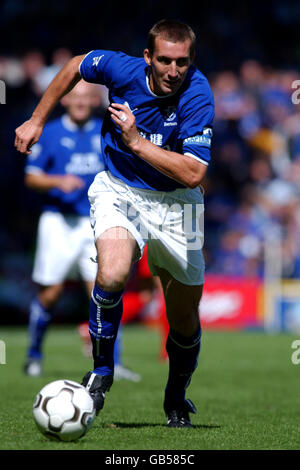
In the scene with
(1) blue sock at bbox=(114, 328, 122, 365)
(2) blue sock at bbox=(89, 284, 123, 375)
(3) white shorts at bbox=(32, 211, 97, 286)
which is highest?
(2) blue sock at bbox=(89, 284, 123, 375)

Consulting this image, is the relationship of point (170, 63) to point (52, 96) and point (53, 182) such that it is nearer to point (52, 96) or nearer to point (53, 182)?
point (52, 96)

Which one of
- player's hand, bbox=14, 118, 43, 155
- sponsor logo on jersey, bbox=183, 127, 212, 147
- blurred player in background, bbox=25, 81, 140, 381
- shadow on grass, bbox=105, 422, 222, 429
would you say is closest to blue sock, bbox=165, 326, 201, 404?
shadow on grass, bbox=105, 422, 222, 429

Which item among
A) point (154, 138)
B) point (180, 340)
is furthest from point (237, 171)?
point (154, 138)

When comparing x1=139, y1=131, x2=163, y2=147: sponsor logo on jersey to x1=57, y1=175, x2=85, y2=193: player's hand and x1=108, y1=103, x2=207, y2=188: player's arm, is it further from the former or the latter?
x1=57, y1=175, x2=85, y2=193: player's hand

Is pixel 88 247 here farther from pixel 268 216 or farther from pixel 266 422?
pixel 268 216

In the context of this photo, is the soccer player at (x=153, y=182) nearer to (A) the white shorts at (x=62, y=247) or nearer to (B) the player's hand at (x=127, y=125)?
(B) the player's hand at (x=127, y=125)

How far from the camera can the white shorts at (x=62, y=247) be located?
798 cm

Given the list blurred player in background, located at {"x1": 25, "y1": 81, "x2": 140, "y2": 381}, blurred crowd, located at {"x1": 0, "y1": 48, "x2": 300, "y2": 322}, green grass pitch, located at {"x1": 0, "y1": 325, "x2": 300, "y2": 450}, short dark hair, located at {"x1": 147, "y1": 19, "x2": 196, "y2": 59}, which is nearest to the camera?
green grass pitch, located at {"x1": 0, "y1": 325, "x2": 300, "y2": 450}

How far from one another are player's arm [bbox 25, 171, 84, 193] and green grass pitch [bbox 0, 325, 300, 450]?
1.68 metres

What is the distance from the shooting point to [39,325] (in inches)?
309

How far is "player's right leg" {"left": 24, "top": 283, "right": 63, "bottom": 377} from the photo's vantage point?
25.2 feet

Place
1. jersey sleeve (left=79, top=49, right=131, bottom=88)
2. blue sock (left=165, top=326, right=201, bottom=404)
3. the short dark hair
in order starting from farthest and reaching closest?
blue sock (left=165, top=326, right=201, bottom=404) < jersey sleeve (left=79, top=49, right=131, bottom=88) < the short dark hair

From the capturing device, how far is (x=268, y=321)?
13.7 m
